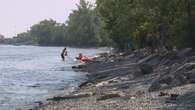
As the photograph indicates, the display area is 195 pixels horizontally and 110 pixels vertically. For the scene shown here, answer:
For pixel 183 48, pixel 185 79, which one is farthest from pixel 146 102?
pixel 183 48

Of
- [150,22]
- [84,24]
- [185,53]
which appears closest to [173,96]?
[185,53]

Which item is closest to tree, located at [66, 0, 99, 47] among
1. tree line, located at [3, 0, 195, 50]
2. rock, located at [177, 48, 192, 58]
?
tree line, located at [3, 0, 195, 50]

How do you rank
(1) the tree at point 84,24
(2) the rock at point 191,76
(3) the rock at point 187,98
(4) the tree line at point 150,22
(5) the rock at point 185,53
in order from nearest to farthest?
(3) the rock at point 187,98
(2) the rock at point 191,76
(5) the rock at point 185,53
(4) the tree line at point 150,22
(1) the tree at point 84,24

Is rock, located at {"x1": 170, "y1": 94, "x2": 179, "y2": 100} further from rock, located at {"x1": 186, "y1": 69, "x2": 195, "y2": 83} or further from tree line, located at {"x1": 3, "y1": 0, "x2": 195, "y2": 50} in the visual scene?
tree line, located at {"x1": 3, "y1": 0, "x2": 195, "y2": 50}

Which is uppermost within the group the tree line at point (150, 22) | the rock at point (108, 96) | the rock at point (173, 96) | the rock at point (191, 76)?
the tree line at point (150, 22)

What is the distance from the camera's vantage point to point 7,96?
37.8m

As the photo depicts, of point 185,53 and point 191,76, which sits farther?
point 185,53

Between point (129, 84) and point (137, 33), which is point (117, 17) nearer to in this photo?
point (137, 33)

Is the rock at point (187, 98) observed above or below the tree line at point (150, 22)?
below

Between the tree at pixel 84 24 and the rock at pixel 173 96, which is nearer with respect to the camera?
the rock at pixel 173 96

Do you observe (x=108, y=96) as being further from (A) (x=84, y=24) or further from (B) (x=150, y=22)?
(A) (x=84, y=24)

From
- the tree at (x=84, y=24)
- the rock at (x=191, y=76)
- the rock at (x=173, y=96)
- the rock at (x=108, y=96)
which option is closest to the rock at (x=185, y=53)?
the rock at (x=191, y=76)

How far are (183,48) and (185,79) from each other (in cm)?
2239

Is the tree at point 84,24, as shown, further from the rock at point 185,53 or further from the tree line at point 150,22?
the rock at point 185,53
